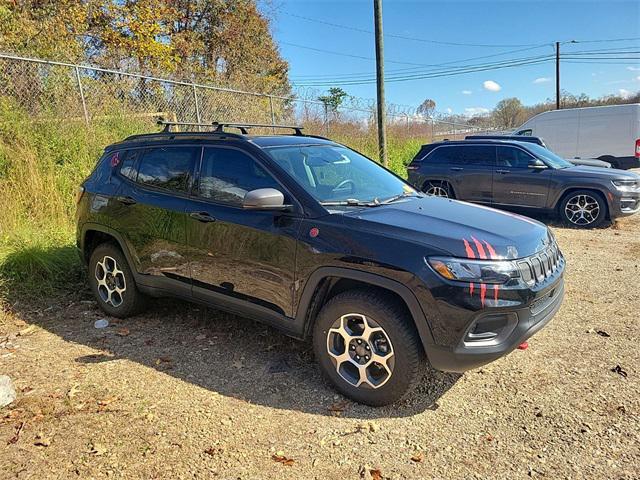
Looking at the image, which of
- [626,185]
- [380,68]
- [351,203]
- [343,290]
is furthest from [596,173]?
[343,290]

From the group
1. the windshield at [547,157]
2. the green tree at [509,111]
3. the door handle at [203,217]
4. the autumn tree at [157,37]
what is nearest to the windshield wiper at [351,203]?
the door handle at [203,217]

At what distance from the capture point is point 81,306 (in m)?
5.05

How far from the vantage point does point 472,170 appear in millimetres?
9789

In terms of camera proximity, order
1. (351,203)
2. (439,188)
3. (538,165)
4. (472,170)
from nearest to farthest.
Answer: (351,203), (538,165), (472,170), (439,188)

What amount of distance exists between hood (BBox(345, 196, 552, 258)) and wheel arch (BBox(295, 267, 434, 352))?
1.00ft

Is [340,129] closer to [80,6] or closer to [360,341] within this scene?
[80,6]

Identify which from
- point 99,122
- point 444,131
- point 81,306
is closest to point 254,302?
point 81,306

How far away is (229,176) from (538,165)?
739 cm

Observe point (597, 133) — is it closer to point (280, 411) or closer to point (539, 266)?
point (539, 266)

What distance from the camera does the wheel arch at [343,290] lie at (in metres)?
2.81

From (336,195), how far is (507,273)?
134cm

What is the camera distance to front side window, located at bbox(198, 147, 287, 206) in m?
3.56

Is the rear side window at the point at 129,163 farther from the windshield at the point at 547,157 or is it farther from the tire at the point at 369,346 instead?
the windshield at the point at 547,157

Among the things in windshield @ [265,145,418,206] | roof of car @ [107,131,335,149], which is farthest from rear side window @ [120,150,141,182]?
windshield @ [265,145,418,206]
